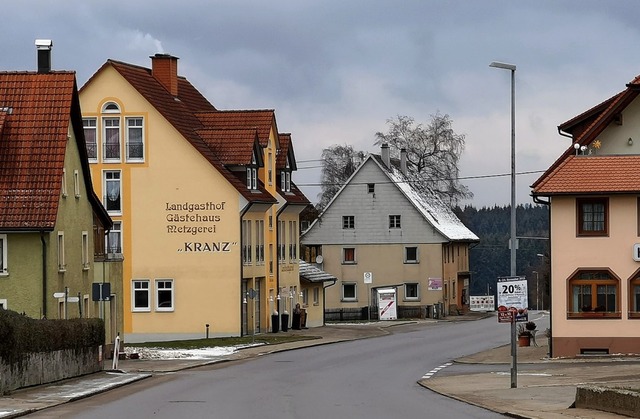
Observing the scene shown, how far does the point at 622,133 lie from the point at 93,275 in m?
18.8

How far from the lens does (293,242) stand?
75438mm

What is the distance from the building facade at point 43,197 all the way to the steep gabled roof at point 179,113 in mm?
15265

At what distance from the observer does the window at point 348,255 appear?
93.6 m

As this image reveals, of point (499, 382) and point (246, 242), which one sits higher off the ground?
point (246, 242)

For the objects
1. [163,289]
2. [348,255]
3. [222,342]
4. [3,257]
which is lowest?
[222,342]

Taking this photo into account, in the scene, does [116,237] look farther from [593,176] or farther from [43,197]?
[593,176]

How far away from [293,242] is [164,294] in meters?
13.7

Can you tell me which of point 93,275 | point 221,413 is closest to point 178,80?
point 93,275

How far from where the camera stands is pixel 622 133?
45000 mm

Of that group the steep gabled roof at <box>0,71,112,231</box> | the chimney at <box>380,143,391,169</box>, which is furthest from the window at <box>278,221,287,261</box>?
the steep gabled roof at <box>0,71,112,231</box>

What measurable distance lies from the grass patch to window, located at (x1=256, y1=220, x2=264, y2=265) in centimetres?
502

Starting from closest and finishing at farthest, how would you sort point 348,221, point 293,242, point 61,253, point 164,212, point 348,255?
point 61,253 → point 164,212 → point 293,242 → point 348,255 → point 348,221

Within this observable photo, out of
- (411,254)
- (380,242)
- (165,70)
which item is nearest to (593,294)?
(165,70)

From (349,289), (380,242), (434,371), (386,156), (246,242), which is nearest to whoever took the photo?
(434,371)
